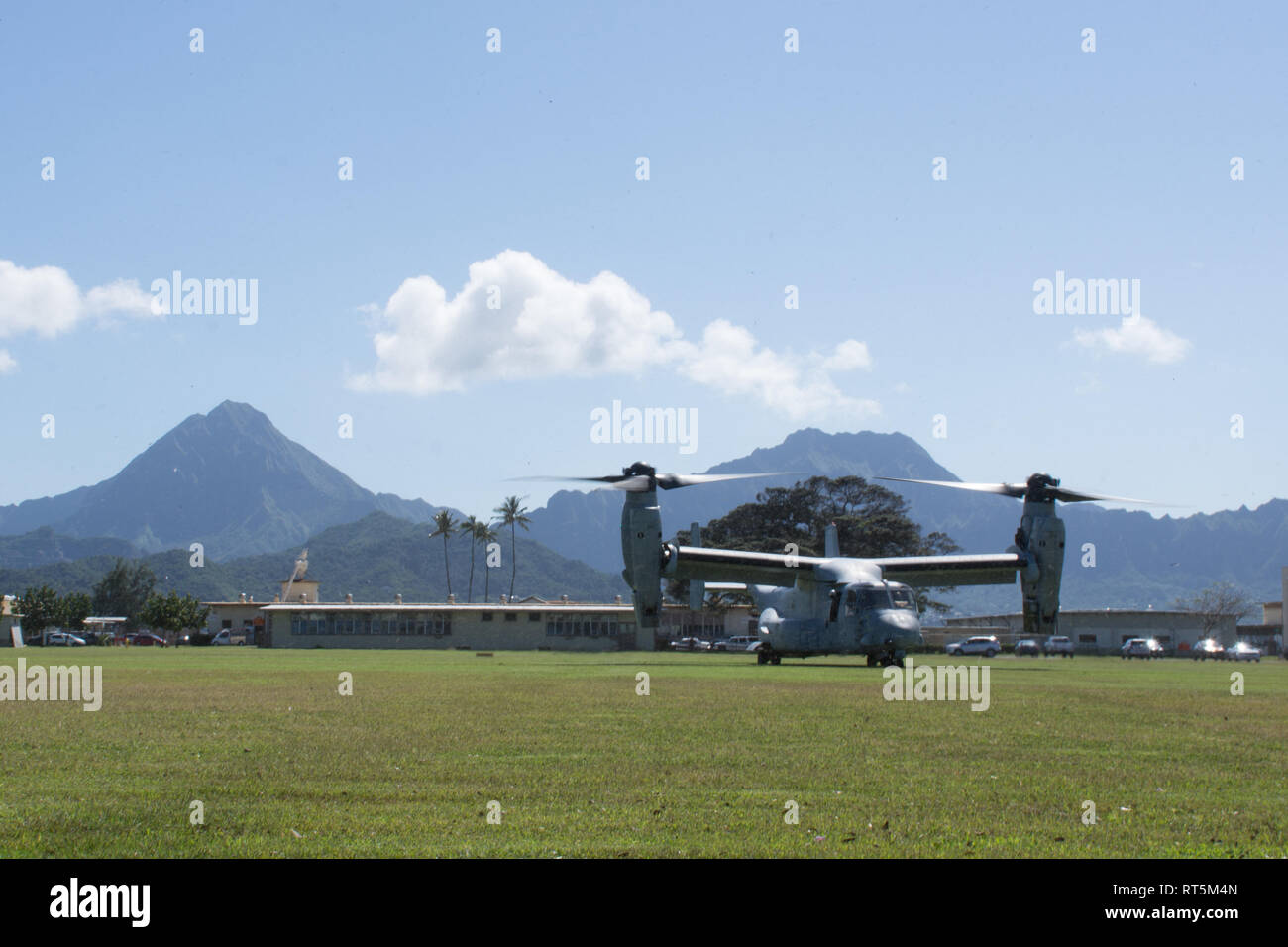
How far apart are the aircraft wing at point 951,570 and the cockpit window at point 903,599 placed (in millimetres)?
3556

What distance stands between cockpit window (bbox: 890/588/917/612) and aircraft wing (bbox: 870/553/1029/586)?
11.7 ft

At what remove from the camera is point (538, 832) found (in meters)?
9.25

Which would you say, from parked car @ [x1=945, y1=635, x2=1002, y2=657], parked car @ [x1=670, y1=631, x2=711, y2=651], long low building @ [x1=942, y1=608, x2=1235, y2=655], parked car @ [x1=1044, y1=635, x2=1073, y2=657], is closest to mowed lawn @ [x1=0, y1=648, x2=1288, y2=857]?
parked car @ [x1=945, y1=635, x2=1002, y2=657]

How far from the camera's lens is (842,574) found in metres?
44.0

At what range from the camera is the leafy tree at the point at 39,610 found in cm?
12162

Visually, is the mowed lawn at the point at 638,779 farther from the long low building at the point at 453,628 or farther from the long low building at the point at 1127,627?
the long low building at the point at 1127,627

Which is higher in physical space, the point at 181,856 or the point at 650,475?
the point at 650,475

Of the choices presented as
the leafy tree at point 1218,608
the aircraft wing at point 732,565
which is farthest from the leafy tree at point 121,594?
the aircraft wing at point 732,565

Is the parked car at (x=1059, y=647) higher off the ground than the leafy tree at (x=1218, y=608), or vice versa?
the parked car at (x=1059, y=647)

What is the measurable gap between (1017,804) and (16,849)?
8356 mm

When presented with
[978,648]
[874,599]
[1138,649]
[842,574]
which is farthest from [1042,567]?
[1138,649]
